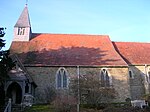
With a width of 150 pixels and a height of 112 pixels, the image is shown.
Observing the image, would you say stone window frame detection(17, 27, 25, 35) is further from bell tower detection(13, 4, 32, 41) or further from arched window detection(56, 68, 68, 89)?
arched window detection(56, 68, 68, 89)

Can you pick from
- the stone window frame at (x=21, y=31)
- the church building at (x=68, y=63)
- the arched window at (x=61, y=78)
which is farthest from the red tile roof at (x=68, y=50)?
the stone window frame at (x=21, y=31)

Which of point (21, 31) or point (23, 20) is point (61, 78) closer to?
point (21, 31)

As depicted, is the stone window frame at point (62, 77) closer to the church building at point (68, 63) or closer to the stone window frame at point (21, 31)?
the church building at point (68, 63)

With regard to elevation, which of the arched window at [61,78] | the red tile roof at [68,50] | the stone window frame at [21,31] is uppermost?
the stone window frame at [21,31]

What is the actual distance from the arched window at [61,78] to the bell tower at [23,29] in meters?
7.54

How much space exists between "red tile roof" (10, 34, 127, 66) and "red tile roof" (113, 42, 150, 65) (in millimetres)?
2131

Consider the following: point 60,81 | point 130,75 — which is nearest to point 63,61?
point 60,81

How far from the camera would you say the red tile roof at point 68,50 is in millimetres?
29938

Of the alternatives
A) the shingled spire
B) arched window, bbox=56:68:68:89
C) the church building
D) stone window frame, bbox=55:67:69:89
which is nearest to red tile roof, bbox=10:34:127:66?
the church building

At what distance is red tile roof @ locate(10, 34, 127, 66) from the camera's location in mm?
29938

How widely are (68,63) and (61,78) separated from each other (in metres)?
2.04

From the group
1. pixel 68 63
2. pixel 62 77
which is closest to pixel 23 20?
pixel 68 63

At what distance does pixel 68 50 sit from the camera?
105 ft

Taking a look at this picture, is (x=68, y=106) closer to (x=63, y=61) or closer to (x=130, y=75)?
(x=63, y=61)
